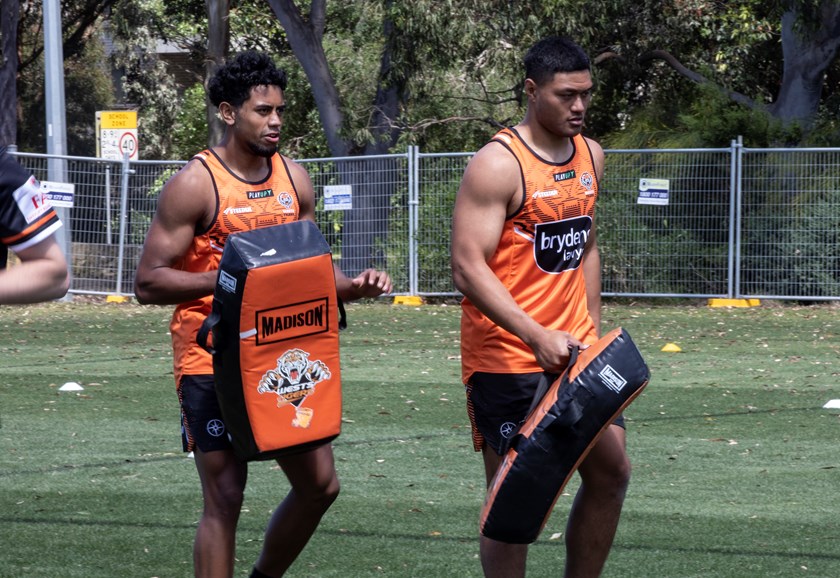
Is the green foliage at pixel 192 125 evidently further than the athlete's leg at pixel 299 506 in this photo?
Yes

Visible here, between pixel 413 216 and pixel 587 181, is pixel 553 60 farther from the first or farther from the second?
pixel 413 216

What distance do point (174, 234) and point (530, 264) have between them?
4.01 ft

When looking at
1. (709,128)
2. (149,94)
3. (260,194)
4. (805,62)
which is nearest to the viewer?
(260,194)

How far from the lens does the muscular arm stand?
450cm

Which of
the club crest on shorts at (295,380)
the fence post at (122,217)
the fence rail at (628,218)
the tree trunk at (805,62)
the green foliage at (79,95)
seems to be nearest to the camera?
the club crest on shorts at (295,380)

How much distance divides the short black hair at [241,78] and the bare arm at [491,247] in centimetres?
83

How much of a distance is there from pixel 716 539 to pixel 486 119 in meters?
16.4

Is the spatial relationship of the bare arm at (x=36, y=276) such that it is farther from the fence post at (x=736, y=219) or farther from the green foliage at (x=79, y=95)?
the green foliage at (x=79, y=95)

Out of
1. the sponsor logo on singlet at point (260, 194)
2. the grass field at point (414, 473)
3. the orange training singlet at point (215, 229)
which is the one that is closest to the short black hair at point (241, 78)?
the orange training singlet at point (215, 229)

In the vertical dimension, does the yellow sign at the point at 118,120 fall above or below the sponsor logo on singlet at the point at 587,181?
above

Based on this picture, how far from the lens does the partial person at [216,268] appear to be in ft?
14.8

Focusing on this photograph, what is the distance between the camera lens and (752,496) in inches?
265

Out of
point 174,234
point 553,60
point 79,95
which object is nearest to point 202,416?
point 174,234

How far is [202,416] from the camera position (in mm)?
4523
